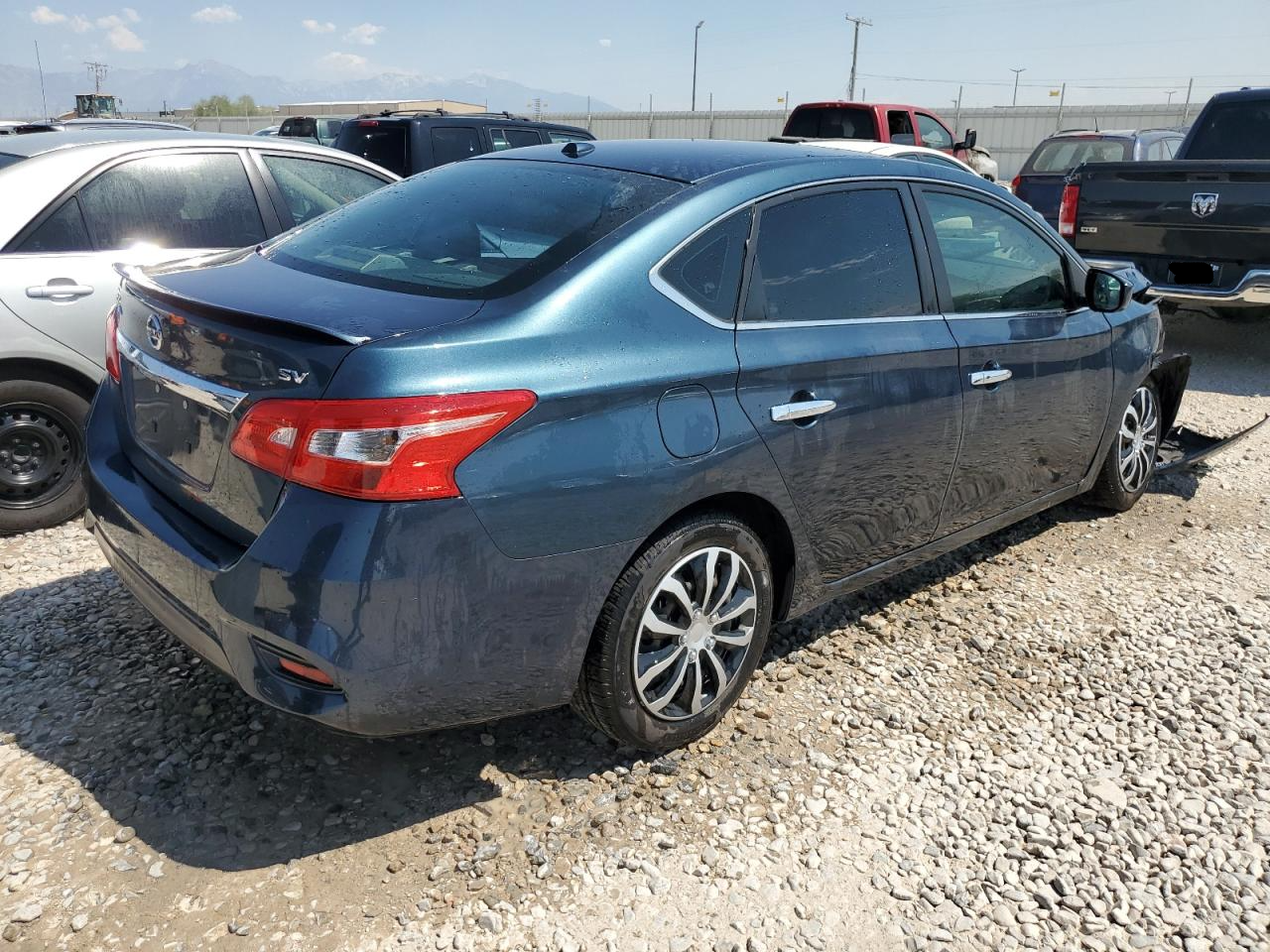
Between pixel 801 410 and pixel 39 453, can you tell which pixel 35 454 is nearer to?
pixel 39 453

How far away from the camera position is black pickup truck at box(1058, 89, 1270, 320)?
24.1ft

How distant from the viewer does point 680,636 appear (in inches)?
115

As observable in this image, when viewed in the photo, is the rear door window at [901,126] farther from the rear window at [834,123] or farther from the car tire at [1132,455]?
the car tire at [1132,455]

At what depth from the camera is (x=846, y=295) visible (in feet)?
10.7

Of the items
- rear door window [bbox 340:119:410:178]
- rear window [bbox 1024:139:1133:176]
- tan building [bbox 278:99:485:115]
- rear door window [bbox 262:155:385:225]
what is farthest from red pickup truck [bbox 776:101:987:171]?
tan building [bbox 278:99:485:115]

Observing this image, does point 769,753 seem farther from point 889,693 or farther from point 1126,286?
point 1126,286

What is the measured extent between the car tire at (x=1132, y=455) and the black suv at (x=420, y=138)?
690 cm

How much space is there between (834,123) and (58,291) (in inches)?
529

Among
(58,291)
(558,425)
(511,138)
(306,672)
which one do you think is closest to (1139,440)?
(558,425)

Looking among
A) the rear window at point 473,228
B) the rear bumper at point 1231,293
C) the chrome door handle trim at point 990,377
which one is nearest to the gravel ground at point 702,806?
the chrome door handle trim at point 990,377

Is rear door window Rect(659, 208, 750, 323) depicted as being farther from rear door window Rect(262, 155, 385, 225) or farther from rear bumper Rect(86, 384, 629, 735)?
rear door window Rect(262, 155, 385, 225)

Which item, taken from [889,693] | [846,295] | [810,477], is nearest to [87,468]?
[810,477]

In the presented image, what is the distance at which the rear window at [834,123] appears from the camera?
15375mm

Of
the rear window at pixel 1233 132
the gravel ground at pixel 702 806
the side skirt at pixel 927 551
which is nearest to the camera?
the gravel ground at pixel 702 806
